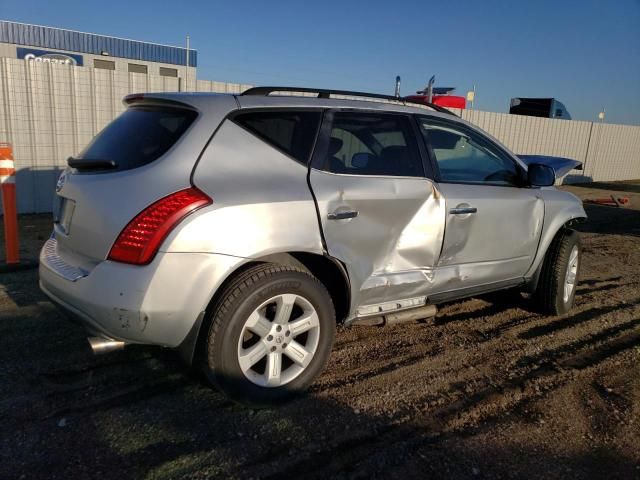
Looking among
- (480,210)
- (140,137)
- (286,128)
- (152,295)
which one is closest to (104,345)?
(152,295)

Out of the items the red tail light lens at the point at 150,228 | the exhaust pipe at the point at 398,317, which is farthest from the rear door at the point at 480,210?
the red tail light lens at the point at 150,228

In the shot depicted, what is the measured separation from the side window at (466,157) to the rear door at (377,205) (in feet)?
0.74

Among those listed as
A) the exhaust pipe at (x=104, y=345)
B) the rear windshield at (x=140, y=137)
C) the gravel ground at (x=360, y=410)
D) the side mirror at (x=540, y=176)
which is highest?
the rear windshield at (x=140, y=137)

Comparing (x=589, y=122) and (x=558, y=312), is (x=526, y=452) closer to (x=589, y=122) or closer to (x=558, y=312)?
(x=558, y=312)

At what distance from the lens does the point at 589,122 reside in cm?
1841

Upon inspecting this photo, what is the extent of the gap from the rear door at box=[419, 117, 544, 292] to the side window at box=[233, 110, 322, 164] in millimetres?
956

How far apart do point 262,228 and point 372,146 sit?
1143 mm

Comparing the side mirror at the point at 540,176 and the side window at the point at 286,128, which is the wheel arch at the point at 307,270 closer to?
the side window at the point at 286,128

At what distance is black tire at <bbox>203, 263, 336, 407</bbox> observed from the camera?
2.66 metres


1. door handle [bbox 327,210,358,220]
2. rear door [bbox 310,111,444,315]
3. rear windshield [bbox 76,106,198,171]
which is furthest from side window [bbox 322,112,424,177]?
rear windshield [bbox 76,106,198,171]

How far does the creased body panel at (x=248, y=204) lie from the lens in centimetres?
254

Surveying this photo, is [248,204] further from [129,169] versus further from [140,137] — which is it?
[140,137]

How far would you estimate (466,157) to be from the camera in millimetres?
4016

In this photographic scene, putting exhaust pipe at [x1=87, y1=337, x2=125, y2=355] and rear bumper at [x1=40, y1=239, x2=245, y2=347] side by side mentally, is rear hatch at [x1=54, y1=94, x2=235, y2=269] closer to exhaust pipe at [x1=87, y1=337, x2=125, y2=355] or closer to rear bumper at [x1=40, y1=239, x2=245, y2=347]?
rear bumper at [x1=40, y1=239, x2=245, y2=347]
